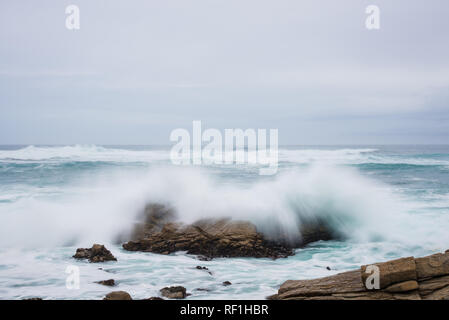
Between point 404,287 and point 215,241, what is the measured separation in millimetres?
4600

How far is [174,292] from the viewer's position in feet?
17.9

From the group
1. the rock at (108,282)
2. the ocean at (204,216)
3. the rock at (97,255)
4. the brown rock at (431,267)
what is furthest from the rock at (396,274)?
the rock at (97,255)

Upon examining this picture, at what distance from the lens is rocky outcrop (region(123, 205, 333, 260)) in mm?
7801

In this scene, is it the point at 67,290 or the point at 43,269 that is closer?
the point at 67,290

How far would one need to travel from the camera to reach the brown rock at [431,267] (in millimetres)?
4223

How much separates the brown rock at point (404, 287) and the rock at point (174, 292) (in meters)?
2.96

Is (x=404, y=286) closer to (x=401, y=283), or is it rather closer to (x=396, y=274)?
(x=401, y=283)

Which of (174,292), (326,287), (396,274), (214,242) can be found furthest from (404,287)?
(214,242)

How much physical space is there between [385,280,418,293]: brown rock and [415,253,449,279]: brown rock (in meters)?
0.17

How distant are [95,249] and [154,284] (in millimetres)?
1934

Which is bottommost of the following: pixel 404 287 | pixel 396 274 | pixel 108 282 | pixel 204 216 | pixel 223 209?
pixel 108 282
